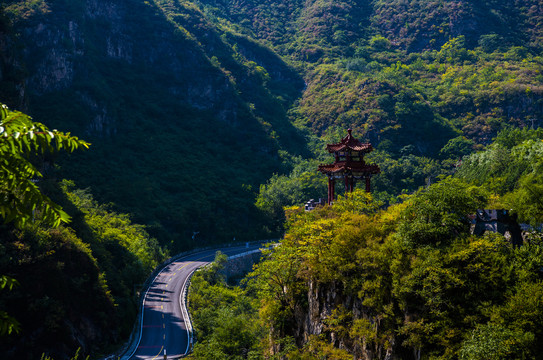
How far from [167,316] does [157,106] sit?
80.4 metres

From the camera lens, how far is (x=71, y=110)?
99812 millimetres

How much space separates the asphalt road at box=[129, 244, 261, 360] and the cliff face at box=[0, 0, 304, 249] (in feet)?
59.5

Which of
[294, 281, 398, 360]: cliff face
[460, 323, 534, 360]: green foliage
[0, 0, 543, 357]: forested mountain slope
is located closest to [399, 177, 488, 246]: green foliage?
[0, 0, 543, 357]: forested mountain slope

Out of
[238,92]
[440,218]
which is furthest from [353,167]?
[238,92]

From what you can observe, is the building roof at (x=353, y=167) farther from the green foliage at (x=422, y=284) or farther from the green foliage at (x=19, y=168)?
the green foliage at (x=19, y=168)

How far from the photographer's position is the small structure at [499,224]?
20.7 meters

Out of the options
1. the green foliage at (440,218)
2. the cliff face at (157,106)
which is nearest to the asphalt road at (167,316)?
the cliff face at (157,106)

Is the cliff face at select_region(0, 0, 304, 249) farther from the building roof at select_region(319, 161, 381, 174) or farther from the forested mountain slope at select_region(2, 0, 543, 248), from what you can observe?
the building roof at select_region(319, 161, 381, 174)

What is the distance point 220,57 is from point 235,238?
73.7 meters

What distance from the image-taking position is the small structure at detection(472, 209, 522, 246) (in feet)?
67.8

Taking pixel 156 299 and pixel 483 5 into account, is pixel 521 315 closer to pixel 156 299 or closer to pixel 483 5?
pixel 156 299

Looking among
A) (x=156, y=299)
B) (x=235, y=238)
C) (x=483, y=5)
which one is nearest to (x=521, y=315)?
(x=156, y=299)

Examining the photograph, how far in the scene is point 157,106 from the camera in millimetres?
124125

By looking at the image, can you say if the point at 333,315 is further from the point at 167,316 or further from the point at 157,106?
the point at 157,106
